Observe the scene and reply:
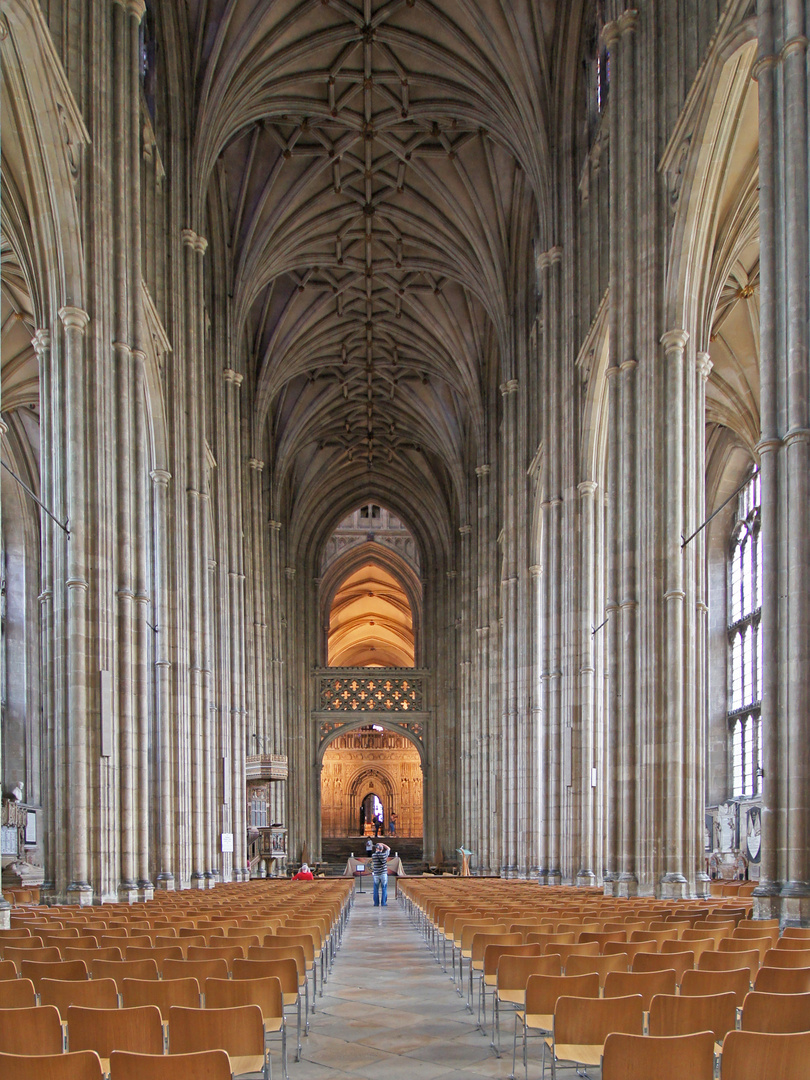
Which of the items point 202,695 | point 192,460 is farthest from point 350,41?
point 202,695

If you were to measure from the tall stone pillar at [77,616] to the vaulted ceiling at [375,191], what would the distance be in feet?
35.2

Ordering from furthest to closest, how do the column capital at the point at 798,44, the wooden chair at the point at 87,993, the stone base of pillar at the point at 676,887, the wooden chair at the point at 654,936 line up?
the stone base of pillar at the point at 676,887 < the column capital at the point at 798,44 < the wooden chair at the point at 654,936 < the wooden chair at the point at 87,993

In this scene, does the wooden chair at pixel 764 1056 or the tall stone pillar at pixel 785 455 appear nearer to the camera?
the wooden chair at pixel 764 1056

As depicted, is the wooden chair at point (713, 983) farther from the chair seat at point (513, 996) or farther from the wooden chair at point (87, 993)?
the wooden chair at point (87, 993)

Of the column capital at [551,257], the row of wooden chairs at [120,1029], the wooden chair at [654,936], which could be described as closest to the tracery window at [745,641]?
the column capital at [551,257]

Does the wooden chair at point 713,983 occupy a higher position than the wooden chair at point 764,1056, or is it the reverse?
the wooden chair at point 764,1056

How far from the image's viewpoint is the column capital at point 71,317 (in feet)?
57.2

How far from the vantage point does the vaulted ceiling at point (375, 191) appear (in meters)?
26.7

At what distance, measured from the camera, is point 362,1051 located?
7.93 meters

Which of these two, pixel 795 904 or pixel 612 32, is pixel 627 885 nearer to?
pixel 795 904

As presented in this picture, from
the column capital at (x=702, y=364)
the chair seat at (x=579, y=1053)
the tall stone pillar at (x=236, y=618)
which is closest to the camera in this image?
the chair seat at (x=579, y=1053)

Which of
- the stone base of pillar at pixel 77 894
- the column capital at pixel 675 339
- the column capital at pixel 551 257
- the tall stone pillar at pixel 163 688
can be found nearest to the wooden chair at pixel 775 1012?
the stone base of pillar at pixel 77 894

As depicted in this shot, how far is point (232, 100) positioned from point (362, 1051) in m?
24.3

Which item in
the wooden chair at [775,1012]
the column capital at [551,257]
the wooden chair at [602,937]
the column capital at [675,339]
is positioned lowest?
the wooden chair at [602,937]
